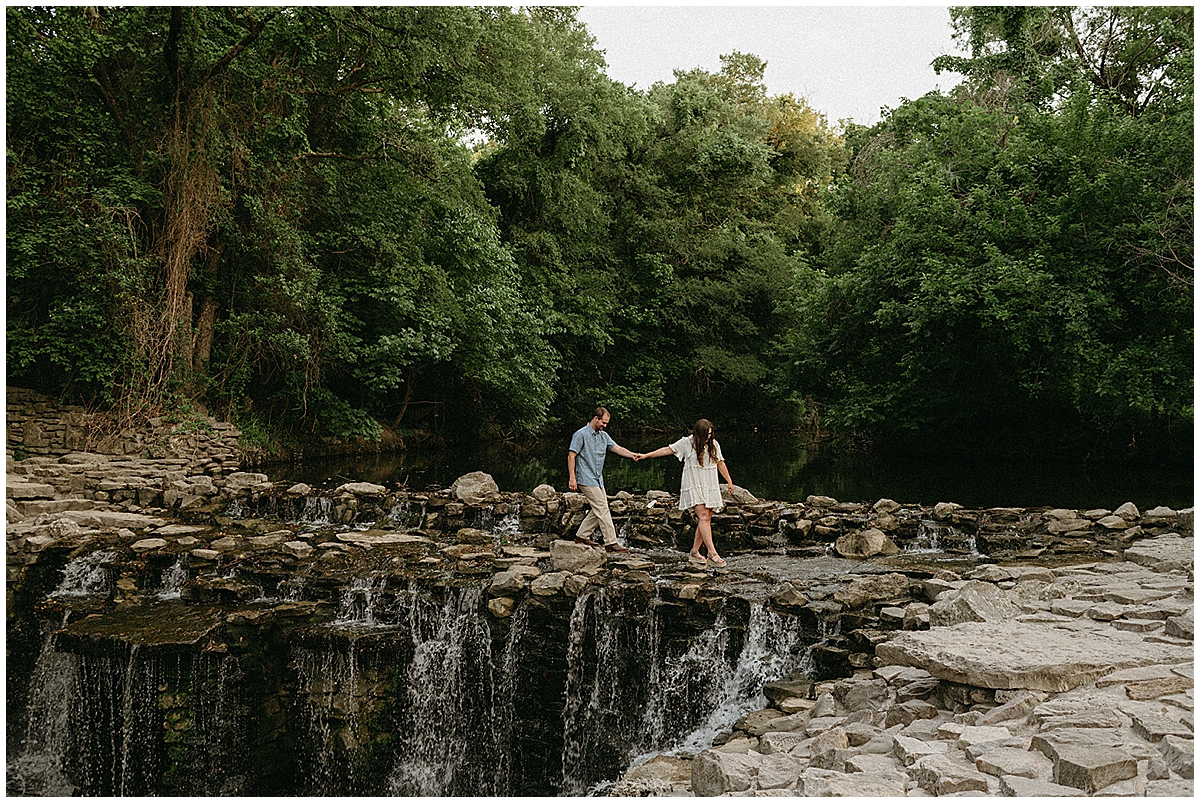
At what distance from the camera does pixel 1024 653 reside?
5156 mm

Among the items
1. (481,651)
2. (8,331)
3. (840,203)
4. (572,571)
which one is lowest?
(481,651)

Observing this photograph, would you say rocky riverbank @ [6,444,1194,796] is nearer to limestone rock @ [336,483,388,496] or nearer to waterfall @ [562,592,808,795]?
limestone rock @ [336,483,388,496]

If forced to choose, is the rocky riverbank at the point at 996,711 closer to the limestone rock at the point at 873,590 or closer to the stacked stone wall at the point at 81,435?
the limestone rock at the point at 873,590

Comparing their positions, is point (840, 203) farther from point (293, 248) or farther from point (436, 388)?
point (293, 248)

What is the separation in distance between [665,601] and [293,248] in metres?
12.6

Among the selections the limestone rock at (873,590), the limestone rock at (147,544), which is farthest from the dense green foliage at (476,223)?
the limestone rock at (873,590)

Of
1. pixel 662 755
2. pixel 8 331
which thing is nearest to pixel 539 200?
pixel 8 331

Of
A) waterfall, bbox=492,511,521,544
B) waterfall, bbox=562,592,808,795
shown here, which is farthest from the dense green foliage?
waterfall, bbox=562,592,808,795

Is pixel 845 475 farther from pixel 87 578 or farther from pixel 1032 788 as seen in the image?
pixel 1032 788

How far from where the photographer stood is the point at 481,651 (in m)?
7.27

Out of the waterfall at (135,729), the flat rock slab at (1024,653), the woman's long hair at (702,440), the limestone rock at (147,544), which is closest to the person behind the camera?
the flat rock slab at (1024,653)

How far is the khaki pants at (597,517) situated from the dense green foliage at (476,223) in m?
9.37

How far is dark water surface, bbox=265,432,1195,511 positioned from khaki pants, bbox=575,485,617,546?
5.14 meters

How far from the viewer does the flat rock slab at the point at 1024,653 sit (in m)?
4.75
